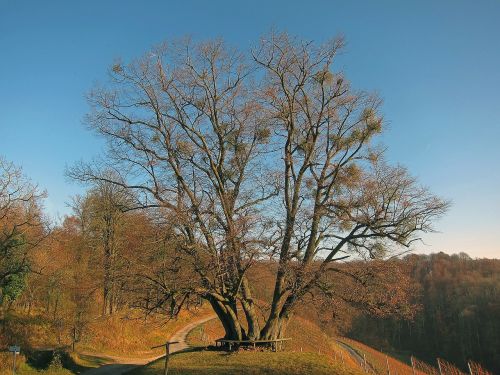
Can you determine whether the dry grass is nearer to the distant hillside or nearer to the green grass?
the green grass

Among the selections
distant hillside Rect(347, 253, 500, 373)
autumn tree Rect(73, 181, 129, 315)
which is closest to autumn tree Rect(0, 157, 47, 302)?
autumn tree Rect(73, 181, 129, 315)

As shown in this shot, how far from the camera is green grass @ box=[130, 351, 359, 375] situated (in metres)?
13.2

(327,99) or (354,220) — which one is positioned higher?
(327,99)

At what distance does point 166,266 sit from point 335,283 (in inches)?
285

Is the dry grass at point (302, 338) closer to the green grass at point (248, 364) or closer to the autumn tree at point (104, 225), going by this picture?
the autumn tree at point (104, 225)

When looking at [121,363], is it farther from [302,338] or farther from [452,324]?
[452,324]

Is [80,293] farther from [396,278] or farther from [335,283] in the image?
[396,278]

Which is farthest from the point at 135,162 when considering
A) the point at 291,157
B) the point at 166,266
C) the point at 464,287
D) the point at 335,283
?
the point at 464,287

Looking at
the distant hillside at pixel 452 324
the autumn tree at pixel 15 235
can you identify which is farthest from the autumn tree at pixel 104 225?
the distant hillside at pixel 452 324

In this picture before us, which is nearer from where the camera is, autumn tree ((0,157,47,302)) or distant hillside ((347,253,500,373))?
autumn tree ((0,157,47,302))

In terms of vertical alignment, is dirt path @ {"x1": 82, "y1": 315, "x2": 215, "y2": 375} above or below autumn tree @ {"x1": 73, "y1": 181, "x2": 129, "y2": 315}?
below

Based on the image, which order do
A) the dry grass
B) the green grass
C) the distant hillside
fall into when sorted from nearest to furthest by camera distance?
the green grass < the dry grass < the distant hillside

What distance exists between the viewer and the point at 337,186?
1831cm

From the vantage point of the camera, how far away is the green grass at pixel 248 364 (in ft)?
43.2
